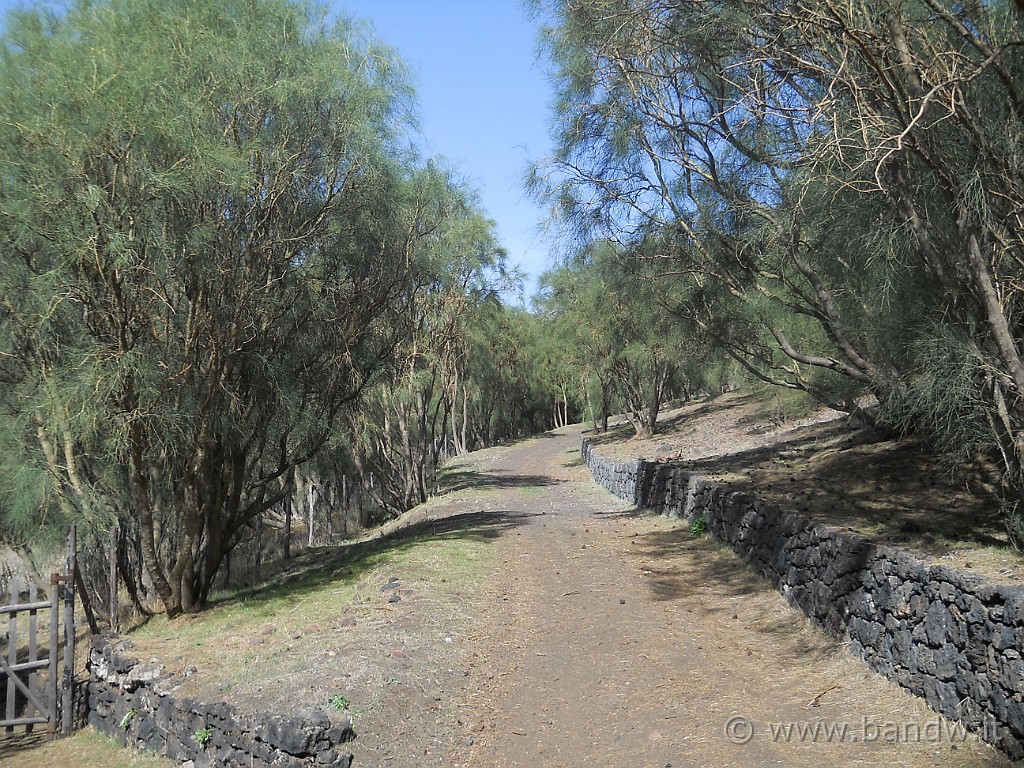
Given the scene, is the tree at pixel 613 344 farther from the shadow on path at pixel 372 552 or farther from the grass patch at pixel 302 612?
the grass patch at pixel 302 612

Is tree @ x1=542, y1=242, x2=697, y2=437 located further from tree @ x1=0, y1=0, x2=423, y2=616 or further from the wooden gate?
the wooden gate

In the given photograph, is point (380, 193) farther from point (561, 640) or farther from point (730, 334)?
point (561, 640)

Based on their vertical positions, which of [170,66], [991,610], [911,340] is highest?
[170,66]

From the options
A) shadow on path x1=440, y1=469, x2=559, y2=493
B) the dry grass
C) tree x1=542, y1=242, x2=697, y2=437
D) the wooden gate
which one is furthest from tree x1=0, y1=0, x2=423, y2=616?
tree x1=542, y1=242, x2=697, y2=437

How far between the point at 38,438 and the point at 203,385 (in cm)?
233

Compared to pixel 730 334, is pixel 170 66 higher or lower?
higher

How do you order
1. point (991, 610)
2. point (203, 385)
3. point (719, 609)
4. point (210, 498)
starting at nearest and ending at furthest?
1. point (991, 610)
2. point (719, 609)
3. point (203, 385)
4. point (210, 498)

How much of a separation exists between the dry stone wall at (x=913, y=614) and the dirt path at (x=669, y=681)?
173mm

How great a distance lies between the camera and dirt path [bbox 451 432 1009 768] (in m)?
5.36

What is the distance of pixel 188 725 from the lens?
23.5ft

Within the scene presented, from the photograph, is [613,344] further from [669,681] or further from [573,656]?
[669,681]

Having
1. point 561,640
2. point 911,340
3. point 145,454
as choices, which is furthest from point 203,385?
point 911,340

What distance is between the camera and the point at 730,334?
1233 centimetres

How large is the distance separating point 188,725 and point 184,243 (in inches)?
212
